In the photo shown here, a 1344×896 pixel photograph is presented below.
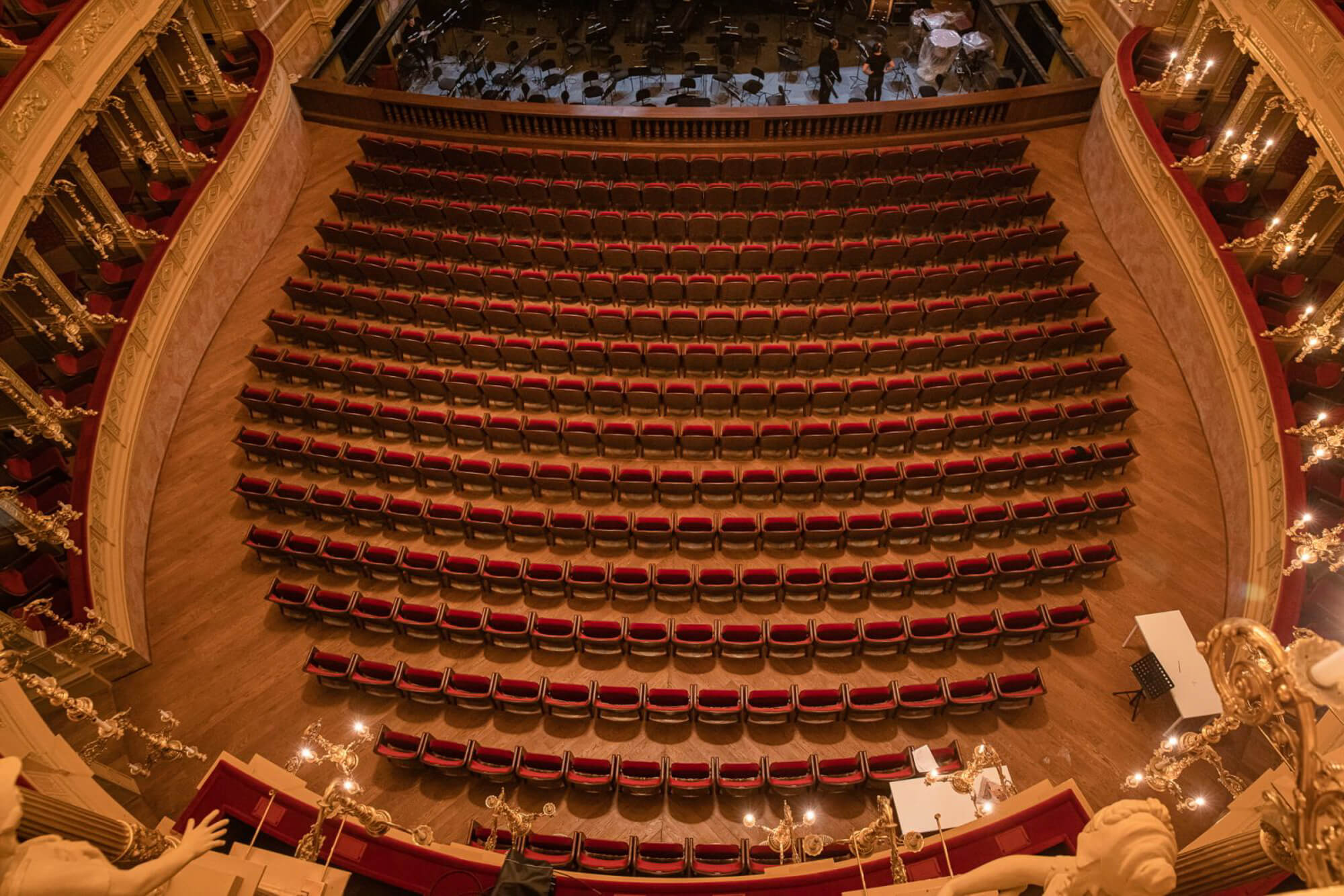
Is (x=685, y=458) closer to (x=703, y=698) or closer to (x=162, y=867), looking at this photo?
(x=703, y=698)

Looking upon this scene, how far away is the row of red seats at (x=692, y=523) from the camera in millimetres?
5824

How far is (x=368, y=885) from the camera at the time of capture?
3.82m

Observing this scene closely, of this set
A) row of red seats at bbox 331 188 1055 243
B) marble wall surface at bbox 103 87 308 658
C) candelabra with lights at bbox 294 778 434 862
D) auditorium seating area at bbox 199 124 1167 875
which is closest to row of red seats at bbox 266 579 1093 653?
auditorium seating area at bbox 199 124 1167 875

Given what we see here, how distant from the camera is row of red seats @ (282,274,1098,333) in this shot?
696 centimetres

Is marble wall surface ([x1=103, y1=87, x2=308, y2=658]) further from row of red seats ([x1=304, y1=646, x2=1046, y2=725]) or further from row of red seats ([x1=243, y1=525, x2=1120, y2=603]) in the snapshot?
row of red seats ([x1=304, y1=646, x2=1046, y2=725])

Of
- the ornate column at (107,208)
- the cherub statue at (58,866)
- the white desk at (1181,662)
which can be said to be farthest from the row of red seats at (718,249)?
the cherub statue at (58,866)

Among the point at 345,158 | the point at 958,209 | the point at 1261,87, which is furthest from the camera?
the point at 345,158

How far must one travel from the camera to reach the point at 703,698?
200 inches

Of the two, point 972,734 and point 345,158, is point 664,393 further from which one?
point 345,158

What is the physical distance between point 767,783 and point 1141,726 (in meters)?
2.48

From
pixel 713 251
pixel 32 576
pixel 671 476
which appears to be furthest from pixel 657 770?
pixel 713 251

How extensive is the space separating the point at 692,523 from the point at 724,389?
1.30 meters

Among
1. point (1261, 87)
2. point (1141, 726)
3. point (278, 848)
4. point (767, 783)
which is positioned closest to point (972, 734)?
point (1141, 726)

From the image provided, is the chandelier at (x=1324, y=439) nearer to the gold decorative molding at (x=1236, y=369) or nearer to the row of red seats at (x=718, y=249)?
the gold decorative molding at (x=1236, y=369)
